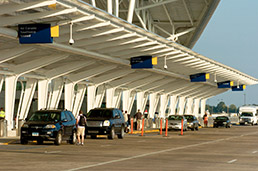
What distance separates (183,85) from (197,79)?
7.62 metres

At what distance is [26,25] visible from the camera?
27.2 m

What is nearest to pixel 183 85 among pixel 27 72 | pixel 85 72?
pixel 85 72

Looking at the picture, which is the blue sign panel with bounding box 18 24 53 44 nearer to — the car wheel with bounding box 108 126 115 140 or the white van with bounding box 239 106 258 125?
the car wheel with bounding box 108 126 115 140

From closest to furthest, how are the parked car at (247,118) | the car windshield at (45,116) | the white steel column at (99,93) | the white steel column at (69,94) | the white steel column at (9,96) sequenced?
the car windshield at (45,116) → the white steel column at (9,96) → the white steel column at (69,94) → the white steel column at (99,93) → the parked car at (247,118)

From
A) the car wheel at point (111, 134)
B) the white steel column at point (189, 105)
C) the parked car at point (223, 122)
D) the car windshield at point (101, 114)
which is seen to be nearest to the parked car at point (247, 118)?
the white steel column at point (189, 105)

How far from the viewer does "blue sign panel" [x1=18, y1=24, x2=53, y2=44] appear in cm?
2666

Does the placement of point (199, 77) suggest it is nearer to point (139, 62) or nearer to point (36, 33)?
point (139, 62)

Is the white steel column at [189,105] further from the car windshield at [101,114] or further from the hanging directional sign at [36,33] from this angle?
the hanging directional sign at [36,33]

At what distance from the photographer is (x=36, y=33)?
88.8 ft

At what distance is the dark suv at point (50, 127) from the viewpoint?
25.7 metres

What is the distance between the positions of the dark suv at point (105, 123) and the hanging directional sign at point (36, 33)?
7.47 meters

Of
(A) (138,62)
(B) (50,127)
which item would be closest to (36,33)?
(B) (50,127)

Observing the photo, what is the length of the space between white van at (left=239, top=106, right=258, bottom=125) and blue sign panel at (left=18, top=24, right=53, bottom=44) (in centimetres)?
6107

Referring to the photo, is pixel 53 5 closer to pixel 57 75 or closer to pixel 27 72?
pixel 27 72
